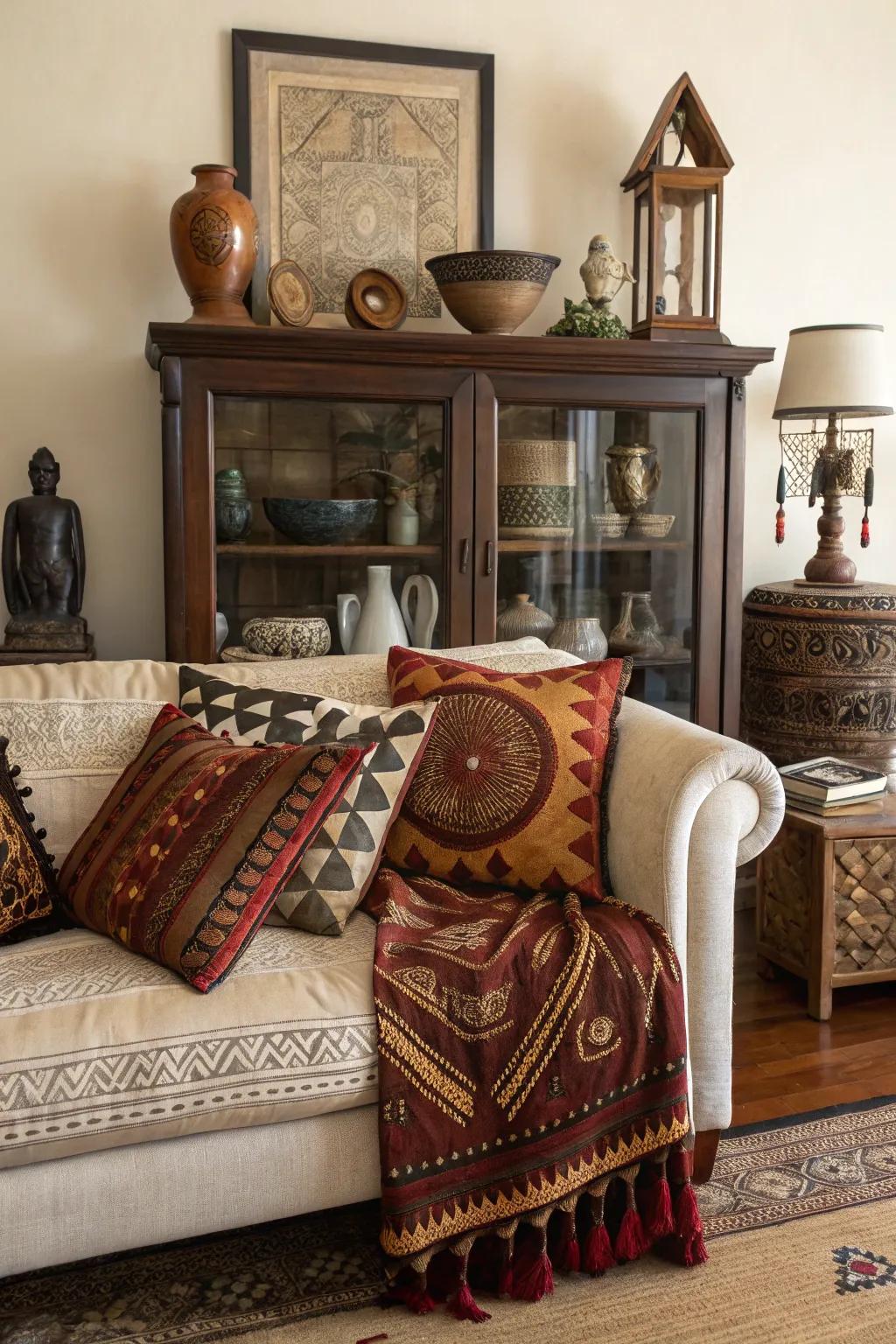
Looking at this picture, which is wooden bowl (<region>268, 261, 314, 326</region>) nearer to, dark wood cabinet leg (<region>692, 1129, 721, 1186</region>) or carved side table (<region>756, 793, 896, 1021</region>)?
carved side table (<region>756, 793, 896, 1021</region>)

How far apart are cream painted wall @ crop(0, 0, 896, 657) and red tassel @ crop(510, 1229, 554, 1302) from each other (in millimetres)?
1786

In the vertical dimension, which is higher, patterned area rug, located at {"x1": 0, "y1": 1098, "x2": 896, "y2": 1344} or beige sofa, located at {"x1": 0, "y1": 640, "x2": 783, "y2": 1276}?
beige sofa, located at {"x1": 0, "y1": 640, "x2": 783, "y2": 1276}

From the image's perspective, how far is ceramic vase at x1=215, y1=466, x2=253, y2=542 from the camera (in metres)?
2.64

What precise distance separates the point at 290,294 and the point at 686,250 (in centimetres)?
100

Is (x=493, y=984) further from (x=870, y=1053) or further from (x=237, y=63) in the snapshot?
(x=237, y=63)

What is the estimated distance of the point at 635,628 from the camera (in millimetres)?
2939

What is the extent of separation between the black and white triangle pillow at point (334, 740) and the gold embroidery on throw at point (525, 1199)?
1.33 ft

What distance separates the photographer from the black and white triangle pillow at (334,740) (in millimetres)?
1751

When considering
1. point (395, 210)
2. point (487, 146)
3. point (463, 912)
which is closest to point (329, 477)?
point (395, 210)

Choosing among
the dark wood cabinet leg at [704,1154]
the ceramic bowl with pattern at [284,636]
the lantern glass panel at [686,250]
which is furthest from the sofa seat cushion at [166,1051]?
the lantern glass panel at [686,250]

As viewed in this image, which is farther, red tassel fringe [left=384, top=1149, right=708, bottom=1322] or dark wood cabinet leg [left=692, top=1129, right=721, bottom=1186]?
dark wood cabinet leg [left=692, top=1129, right=721, bottom=1186]

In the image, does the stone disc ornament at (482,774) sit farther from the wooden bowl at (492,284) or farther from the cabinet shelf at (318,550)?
the wooden bowl at (492,284)

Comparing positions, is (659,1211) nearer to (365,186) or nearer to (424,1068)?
(424,1068)

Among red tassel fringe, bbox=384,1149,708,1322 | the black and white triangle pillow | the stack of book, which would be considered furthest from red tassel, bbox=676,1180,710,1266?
the stack of book
